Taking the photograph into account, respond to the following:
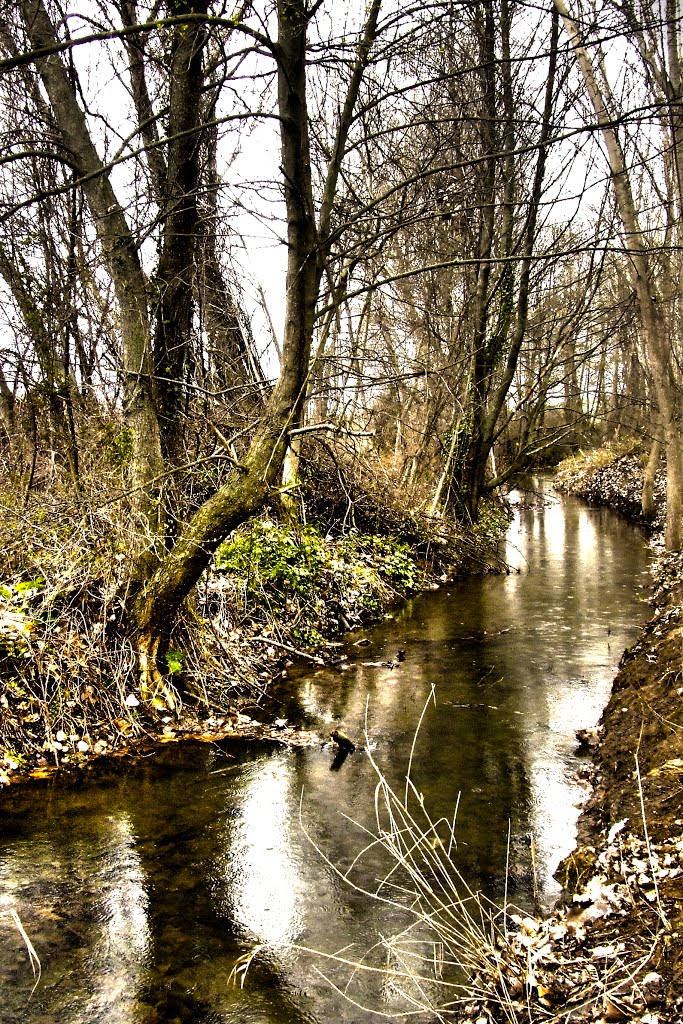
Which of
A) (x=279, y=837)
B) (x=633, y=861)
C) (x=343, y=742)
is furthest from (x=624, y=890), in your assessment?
(x=343, y=742)

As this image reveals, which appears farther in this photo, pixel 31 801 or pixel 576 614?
pixel 576 614

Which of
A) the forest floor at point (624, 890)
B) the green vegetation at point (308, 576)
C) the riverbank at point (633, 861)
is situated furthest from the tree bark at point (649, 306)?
the forest floor at point (624, 890)

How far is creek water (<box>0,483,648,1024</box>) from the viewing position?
4.36 metres

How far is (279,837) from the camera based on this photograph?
19.5ft

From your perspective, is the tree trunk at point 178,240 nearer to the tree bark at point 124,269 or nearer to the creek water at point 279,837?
the tree bark at point 124,269

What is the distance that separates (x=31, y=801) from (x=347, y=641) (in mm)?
5265

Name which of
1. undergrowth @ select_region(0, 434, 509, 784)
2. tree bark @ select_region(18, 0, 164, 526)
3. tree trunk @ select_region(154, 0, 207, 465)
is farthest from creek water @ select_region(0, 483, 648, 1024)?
tree trunk @ select_region(154, 0, 207, 465)

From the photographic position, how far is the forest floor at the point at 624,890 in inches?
137

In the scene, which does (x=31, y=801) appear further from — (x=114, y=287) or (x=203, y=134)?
(x=203, y=134)

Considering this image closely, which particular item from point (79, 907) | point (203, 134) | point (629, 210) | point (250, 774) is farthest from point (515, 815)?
point (629, 210)

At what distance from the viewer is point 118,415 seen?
8477mm

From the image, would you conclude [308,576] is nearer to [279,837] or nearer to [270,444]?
[270,444]

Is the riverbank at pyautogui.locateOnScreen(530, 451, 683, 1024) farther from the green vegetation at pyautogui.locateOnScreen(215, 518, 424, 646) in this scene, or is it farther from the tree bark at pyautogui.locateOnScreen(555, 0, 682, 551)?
the tree bark at pyautogui.locateOnScreen(555, 0, 682, 551)

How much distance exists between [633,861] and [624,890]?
9.7 inches
